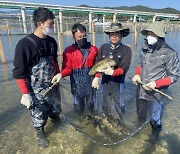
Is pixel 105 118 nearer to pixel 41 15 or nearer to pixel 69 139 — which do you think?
pixel 69 139

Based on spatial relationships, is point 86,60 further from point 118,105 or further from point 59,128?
point 59,128

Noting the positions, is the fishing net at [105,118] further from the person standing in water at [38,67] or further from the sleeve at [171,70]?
the sleeve at [171,70]

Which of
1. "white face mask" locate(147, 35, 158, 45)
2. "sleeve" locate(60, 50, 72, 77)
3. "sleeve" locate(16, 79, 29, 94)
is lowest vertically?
"sleeve" locate(16, 79, 29, 94)

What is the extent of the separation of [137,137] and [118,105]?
3.39 feet

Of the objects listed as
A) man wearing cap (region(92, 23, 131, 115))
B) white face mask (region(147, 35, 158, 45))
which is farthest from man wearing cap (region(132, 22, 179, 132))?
man wearing cap (region(92, 23, 131, 115))

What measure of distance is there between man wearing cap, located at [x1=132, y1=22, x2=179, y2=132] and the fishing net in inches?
7.1

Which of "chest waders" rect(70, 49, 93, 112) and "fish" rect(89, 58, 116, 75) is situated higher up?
"fish" rect(89, 58, 116, 75)

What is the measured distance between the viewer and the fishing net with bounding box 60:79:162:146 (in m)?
4.01

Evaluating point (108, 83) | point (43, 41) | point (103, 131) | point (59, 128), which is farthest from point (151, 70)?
point (59, 128)

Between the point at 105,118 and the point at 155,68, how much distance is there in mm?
1791

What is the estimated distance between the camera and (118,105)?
13.9 feet

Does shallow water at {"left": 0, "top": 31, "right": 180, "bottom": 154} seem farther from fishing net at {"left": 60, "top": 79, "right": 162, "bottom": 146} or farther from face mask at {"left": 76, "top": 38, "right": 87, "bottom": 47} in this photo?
face mask at {"left": 76, "top": 38, "right": 87, "bottom": 47}

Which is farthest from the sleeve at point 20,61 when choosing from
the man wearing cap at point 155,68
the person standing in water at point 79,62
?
the man wearing cap at point 155,68

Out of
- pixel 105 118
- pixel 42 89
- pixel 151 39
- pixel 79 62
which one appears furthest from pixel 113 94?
pixel 42 89
